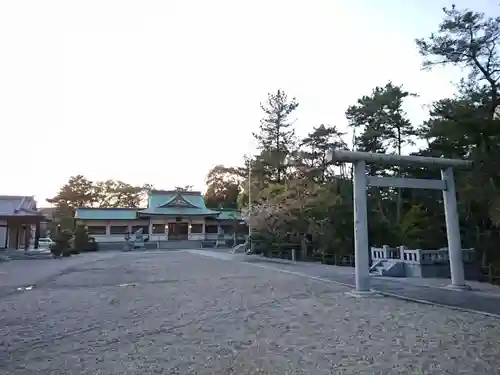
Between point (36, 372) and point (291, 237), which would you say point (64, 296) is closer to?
point (36, 372)

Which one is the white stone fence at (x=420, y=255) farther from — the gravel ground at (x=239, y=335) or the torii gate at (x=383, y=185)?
the gravel ground at (x=239, y=335)

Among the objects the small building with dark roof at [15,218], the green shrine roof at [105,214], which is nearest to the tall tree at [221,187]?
the green shrine roof at [105,214]

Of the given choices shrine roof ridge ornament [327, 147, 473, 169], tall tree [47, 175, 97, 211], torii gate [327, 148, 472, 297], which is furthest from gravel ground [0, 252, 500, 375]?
tall tree [47, 175, 97, 211]

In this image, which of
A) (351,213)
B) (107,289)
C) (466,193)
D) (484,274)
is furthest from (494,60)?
(107,289)

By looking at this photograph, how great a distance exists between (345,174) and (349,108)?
194 inches

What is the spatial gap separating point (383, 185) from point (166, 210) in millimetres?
40380

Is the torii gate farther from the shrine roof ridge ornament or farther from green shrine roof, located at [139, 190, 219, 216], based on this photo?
green shrine roof, located at [139, 190, 219, 216]

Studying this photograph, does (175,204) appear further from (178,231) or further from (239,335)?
(239,335)

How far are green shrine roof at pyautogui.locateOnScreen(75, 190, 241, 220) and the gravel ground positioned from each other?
127 ft

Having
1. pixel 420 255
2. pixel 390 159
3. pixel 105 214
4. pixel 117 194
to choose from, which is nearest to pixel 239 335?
pixel 390 159

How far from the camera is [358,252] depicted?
10.1 meters

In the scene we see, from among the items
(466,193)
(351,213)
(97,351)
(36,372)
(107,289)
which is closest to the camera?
(36,372)

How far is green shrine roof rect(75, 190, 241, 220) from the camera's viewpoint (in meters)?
48.2

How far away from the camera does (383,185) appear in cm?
1087
